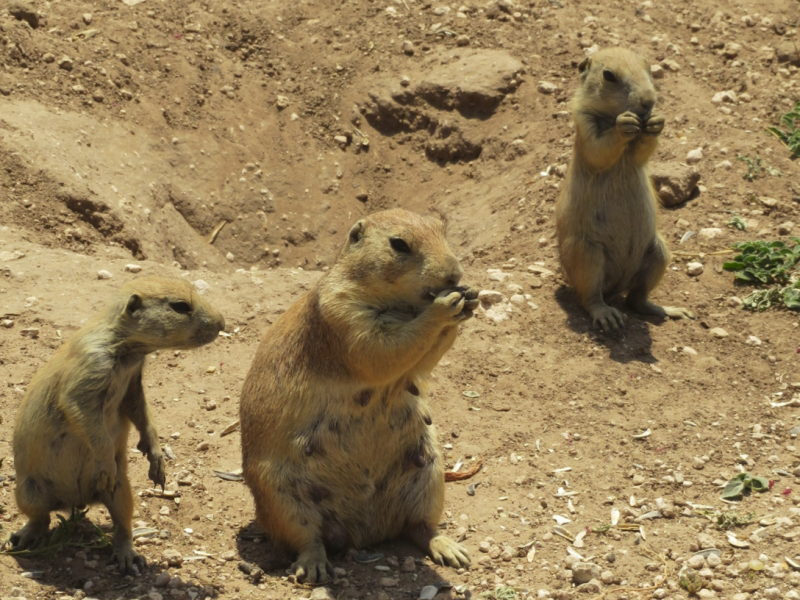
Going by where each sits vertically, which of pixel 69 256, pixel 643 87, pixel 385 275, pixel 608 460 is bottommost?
pixel 608 460

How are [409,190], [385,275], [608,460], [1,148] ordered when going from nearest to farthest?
[385,275] → [608,460] → [1,148] → [409,190]

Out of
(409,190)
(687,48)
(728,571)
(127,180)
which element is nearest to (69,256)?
(127,180)

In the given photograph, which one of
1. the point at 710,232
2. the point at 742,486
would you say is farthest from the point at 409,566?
the point at 710,232

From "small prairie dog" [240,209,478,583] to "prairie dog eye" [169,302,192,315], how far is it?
571 mm

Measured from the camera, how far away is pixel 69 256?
827 centimetres

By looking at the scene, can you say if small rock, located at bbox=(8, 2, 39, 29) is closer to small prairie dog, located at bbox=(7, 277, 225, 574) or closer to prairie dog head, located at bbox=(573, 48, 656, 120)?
prairie dog head, located at bbox=(573, 48, 656, 120)

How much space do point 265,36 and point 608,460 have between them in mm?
7713

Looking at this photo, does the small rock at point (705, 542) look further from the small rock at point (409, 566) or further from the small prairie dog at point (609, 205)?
the small prairie dog at point (609, 205)

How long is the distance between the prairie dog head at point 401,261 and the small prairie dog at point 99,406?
93cm

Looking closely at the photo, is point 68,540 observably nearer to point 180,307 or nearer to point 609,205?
point 180,307

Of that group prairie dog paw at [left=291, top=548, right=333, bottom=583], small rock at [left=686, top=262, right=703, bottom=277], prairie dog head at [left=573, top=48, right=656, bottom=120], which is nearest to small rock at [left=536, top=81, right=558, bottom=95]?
prairie dog head at [left=573, top=48, right=656, bottom=120]

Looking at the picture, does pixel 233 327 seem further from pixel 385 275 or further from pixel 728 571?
pixel 728 571

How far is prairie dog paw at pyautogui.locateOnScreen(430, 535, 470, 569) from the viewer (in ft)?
17.5

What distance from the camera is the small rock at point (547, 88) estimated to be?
1091 cm
